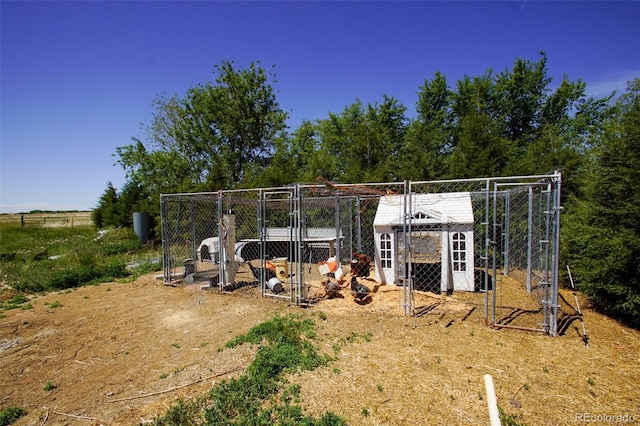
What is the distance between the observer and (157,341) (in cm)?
513

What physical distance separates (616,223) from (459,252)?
2771 mm

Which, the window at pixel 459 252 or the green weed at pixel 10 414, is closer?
the green weed at pixel 10 414

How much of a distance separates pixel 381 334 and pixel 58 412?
405 centimetres

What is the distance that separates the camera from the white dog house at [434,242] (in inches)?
284

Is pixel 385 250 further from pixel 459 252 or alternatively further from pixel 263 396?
pixel 263 396

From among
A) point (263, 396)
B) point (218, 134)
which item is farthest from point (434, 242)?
point (218, 134)

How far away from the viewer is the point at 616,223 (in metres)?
5.34

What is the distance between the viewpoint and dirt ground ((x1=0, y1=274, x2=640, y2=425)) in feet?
10.4

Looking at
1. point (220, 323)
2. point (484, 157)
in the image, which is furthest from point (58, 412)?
point (484, 157)

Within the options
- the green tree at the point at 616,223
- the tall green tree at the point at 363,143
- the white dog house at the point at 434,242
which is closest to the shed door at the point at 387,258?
the white dog house at the point at 434,242

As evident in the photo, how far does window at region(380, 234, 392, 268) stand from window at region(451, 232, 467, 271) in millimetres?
1437

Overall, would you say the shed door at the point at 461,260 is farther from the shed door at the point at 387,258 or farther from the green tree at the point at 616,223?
the green tree at the point at 616,223

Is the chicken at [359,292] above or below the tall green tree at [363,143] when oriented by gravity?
below

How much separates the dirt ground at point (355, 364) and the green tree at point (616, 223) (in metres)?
0.52
